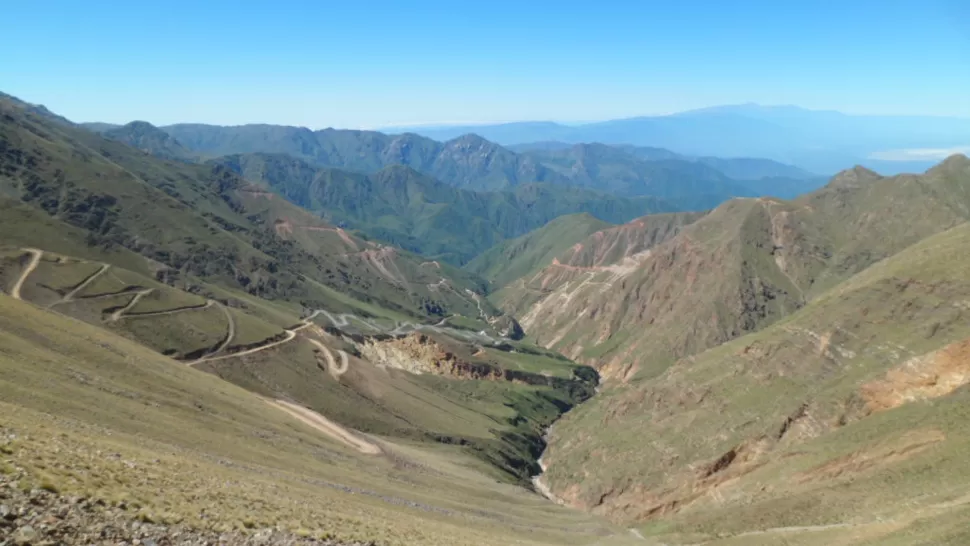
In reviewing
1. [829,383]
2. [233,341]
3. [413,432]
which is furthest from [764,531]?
[233,341]

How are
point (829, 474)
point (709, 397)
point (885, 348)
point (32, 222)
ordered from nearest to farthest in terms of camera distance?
point (829, 474) → point (885, 348) → point (709, 397) → point (32, 222)

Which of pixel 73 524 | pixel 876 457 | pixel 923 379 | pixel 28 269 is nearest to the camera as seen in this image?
pixel 73 524

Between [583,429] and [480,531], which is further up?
[480,531]

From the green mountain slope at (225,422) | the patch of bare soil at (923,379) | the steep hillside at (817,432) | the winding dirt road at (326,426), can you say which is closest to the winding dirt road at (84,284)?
the green mountain slope at (225,422)

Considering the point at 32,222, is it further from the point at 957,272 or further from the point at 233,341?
the point at 957,272

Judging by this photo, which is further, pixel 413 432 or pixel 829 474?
pixel 413 432

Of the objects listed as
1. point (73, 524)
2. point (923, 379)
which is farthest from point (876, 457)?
point (73, 524)

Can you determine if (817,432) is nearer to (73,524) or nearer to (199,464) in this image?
(199,464)
